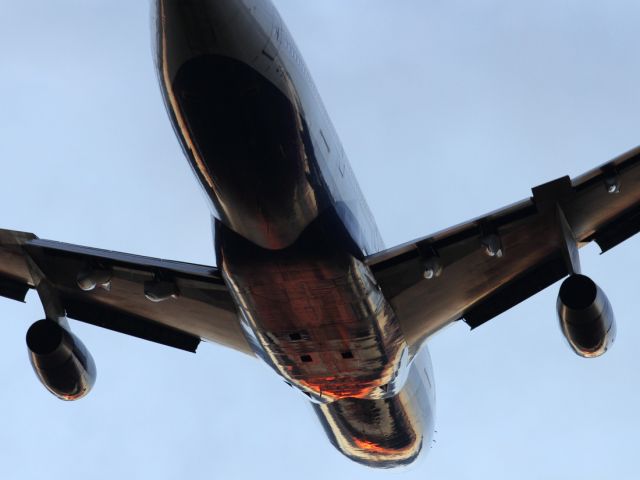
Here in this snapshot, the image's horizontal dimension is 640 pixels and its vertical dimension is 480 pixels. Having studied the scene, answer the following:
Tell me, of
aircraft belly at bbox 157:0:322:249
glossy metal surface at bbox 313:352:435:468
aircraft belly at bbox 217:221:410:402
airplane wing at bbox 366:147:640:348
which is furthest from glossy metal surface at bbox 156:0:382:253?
glossy metal surface at bbox 313:352:435:468

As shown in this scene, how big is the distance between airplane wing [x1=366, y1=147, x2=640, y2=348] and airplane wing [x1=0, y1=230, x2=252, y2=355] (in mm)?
4166

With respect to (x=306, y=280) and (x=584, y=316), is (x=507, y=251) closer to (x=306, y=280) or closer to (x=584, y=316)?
(x=584, y=316)

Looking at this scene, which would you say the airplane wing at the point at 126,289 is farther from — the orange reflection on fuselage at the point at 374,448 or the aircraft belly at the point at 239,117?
the orange reflection on fuselage at the point at 374,448

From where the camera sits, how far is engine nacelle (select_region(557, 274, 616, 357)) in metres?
19.6

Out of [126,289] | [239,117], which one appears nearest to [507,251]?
[239,117]

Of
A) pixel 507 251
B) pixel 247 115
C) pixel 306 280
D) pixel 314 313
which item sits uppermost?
pixel 247 115

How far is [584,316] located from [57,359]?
11.1m

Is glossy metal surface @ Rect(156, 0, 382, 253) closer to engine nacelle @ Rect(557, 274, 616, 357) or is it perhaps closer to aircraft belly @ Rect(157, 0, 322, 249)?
aircraft belly @ Rect(157, 0, 322, 249)

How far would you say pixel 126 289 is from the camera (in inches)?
913

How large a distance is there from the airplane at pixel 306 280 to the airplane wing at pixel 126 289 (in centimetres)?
3

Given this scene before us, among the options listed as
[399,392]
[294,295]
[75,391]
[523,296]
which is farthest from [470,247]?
[75,391]

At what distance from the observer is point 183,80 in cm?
1622

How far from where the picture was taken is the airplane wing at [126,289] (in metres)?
21.4

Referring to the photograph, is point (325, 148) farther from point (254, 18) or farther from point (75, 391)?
point (75, 391)
